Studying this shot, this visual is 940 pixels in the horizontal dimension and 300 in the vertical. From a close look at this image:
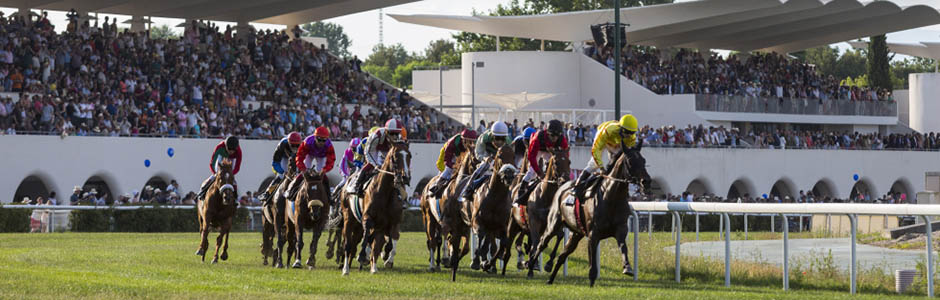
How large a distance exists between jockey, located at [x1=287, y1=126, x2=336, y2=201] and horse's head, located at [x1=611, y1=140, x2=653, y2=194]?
4641mm

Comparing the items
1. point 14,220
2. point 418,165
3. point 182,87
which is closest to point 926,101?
point 418,165

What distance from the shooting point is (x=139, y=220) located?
2809 centimetres

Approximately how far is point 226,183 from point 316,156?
5.22 ft

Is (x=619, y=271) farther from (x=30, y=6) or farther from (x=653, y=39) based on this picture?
(x=653, y=39)

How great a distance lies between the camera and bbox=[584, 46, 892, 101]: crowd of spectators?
49656mm

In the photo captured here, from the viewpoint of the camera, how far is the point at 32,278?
13.0 meters

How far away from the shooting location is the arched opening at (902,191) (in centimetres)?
4936

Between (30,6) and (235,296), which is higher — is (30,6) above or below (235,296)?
above

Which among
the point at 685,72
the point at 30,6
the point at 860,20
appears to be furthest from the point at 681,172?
the point at 30,6

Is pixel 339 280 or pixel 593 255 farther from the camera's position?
pixel 339 280

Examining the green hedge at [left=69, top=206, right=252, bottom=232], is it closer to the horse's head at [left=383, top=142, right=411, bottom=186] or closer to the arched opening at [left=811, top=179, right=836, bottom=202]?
the horse's head at [left=383, top=142, right=411, bottom=186]

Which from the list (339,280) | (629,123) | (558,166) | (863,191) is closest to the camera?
(629,123)

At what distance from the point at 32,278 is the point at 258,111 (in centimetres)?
2229

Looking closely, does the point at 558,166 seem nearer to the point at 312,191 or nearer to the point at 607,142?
the point at 607,142
